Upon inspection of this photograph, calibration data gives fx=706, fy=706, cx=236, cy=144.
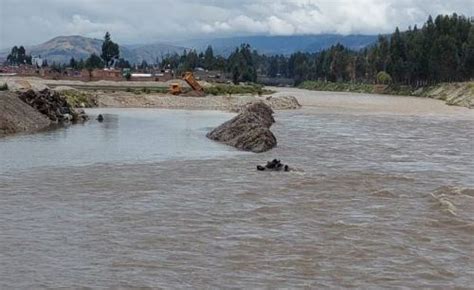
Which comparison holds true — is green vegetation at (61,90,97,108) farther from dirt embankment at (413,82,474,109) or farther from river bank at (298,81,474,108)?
A: river bank at (298,81,474,108)

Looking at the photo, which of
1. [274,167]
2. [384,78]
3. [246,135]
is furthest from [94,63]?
[274,167]

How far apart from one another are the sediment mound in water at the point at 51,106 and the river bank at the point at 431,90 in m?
56.8

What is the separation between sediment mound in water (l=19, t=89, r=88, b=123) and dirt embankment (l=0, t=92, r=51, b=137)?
4.40ft

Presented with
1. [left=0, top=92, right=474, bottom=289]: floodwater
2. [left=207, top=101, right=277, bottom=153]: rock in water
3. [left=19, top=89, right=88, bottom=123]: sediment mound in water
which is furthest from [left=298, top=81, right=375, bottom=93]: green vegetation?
[left=0, top=92, right=474, bottom=289]: floodwater

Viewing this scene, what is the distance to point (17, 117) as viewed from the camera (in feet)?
139

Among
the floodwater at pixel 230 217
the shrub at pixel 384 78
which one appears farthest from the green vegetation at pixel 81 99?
the shrub at pixel 384 78

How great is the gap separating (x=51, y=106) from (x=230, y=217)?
3459cm

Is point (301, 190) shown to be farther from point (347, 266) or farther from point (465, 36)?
point (465, 36)

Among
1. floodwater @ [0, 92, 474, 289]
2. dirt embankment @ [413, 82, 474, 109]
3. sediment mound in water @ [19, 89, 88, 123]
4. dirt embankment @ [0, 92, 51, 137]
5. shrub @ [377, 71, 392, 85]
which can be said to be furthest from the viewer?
shrub @ [377, 71, 392, 85]

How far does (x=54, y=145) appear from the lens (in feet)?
113

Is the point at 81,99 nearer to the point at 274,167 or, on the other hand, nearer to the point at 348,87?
the point at 274,167

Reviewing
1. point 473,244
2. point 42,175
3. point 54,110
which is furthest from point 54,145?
point 473,244

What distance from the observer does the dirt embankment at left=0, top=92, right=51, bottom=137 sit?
40.3 metres

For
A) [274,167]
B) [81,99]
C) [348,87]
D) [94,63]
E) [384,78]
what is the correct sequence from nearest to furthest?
[274,167], [81,99], [384,78], [94,63], [348,87]
